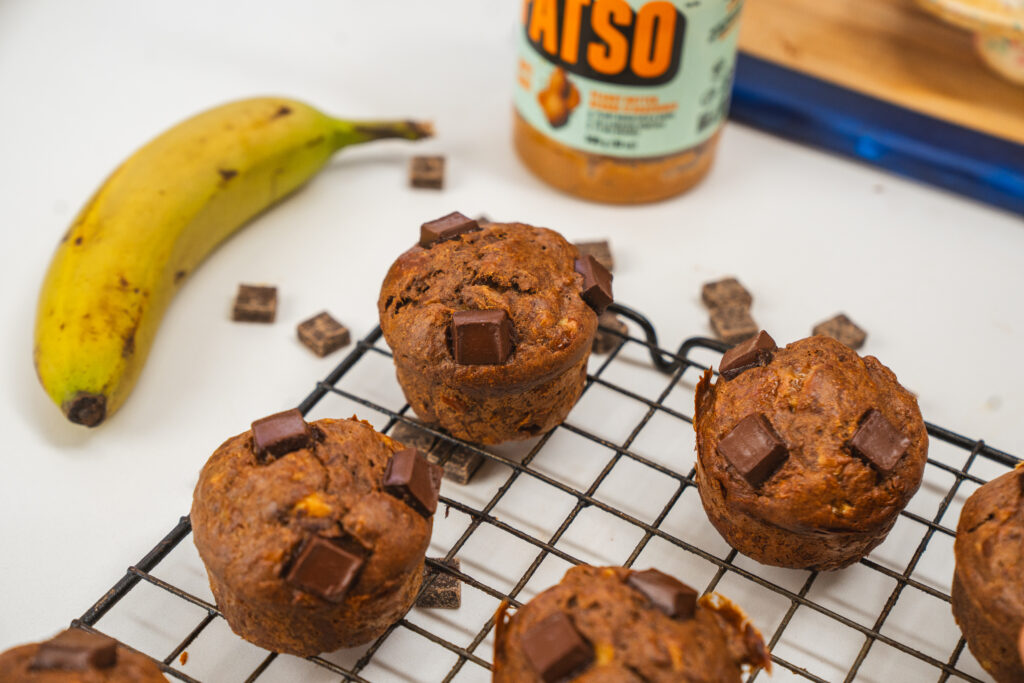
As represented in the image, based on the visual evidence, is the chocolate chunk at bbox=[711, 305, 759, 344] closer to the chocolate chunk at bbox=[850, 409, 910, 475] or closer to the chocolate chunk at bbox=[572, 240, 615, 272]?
the chocolate chunk at bbox=[572, 240, 615, 272]

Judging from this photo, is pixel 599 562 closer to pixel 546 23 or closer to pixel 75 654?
pixel 75 654

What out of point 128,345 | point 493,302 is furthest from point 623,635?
point 128,345

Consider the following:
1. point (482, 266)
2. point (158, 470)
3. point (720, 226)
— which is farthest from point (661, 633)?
point (720, 226)

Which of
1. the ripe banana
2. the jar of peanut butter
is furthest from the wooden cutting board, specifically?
the ripe banana

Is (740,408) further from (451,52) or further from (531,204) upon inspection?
(451,52)

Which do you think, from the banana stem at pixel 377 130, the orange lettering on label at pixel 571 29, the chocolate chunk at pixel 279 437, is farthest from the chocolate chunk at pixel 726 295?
the chocolate chunk at pixel 279 437

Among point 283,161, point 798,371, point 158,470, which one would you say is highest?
point 798,371

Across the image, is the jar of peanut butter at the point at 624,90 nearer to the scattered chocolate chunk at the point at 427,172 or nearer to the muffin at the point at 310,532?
the scattered chocolate chunk at the point at 427,172
